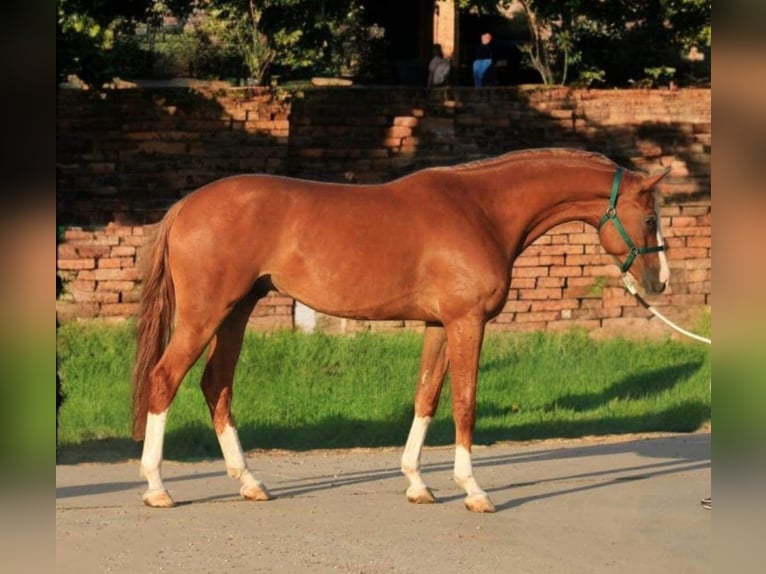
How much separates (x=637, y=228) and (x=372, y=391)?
4.14m

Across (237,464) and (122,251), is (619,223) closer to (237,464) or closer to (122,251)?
(237,464)

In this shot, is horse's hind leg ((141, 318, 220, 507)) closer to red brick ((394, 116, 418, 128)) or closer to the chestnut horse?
the chestnut horse

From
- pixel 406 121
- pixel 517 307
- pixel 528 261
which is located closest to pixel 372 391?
pixel 517 307

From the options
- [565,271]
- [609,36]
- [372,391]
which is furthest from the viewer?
[609,36]

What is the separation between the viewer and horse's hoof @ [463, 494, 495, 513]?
6328mm

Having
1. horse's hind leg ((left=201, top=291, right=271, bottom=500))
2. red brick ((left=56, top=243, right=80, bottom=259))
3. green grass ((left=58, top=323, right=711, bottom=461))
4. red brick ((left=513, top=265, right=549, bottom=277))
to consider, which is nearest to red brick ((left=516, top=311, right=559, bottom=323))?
green grass ((left=58, top=323, right=711, bottom=461))

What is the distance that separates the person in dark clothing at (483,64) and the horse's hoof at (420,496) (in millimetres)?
13054

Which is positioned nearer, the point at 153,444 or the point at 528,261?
the point at 153,444

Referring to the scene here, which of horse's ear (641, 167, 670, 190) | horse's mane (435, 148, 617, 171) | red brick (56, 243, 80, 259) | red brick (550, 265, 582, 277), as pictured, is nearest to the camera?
horse's ear (641, 167, 670, 190)

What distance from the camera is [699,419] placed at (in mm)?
9836

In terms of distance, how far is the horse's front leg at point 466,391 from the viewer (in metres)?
6.34

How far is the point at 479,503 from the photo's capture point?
6332 millimetres

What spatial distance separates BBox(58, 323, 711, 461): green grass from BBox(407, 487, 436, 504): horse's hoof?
2330mm

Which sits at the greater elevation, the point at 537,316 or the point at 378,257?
the point at 378,257
